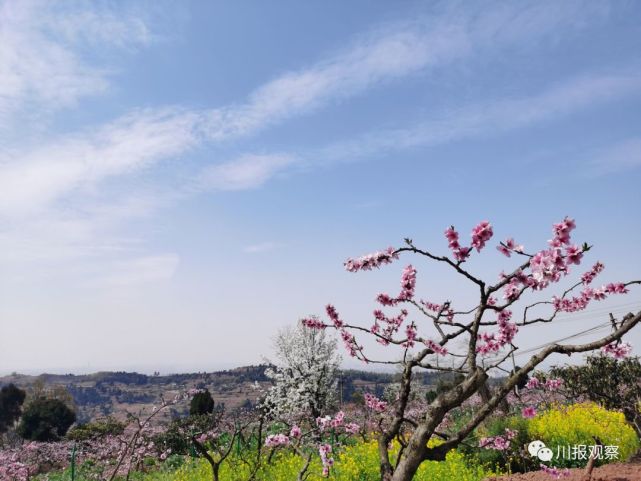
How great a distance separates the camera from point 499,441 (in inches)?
415

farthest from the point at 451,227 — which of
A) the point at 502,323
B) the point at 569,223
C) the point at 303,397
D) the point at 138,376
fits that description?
the point at 138,376

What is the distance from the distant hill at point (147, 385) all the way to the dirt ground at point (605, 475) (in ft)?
320

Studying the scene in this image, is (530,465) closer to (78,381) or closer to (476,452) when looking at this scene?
(476,452)

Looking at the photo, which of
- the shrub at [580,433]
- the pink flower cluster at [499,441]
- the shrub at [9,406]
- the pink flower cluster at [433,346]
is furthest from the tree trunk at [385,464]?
the shrub at [9,406]

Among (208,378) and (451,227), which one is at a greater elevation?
(451,227)

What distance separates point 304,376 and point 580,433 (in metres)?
16.0

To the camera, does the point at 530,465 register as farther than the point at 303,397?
No

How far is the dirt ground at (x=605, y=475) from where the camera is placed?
9.58 m

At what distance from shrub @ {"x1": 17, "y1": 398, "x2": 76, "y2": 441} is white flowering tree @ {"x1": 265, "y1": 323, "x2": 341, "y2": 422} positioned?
27227mm

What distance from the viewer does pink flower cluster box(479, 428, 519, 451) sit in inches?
417

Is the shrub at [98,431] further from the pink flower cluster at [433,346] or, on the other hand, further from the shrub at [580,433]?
the pink flower cluster at [433,346]

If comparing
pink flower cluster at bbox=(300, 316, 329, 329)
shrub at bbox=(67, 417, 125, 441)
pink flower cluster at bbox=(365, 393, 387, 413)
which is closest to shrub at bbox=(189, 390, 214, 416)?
shrub at bbox=(67, 417, 125, 441)

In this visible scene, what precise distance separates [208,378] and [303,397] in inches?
4823

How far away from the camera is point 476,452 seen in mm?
13258
